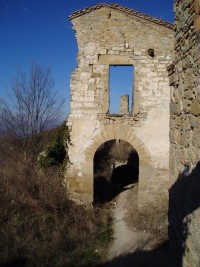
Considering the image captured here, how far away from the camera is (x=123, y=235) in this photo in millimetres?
7672

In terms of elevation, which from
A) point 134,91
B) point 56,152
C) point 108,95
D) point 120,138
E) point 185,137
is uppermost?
point 134,91

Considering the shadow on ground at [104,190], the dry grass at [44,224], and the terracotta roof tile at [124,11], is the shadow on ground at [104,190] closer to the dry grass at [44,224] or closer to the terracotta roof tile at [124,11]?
the dry grass at [44,224]

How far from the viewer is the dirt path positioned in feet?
22.5

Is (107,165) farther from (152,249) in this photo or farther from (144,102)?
(152,249)

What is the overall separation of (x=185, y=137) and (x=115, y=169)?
428 inches

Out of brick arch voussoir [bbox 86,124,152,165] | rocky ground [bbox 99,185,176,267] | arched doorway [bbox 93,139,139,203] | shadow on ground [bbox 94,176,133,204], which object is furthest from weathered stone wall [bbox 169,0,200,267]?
arched doorway [bbox 93,139,139,203]

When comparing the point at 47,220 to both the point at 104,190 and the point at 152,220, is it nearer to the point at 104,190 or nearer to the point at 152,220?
the point at 152,220

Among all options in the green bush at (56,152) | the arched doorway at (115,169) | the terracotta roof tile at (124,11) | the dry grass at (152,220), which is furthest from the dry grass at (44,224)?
the terracotta roof tile at (124,11)

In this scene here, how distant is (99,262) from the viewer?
20.2 feet

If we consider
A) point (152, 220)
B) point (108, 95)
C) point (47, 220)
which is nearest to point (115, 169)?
point (108, 95)

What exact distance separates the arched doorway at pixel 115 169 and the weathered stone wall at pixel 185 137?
25.2 ft

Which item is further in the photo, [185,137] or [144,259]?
[144,259]

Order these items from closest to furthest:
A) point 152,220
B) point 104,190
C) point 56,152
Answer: point 152,220
point 56,152
point 104,190

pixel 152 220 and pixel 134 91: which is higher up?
pixel 134 91
